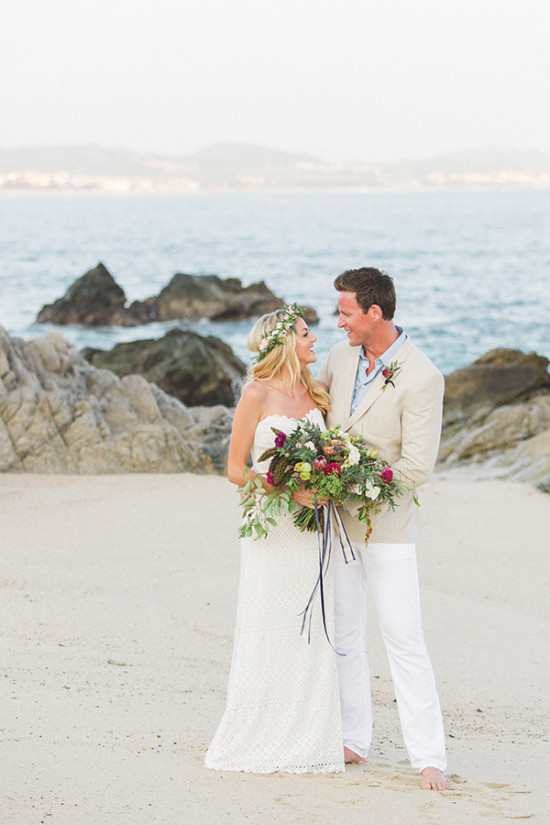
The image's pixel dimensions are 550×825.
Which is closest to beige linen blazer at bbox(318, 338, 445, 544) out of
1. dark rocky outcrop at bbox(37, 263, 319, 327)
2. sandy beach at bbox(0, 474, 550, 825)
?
sandy beach at bbox(0, 474, 550, 825)

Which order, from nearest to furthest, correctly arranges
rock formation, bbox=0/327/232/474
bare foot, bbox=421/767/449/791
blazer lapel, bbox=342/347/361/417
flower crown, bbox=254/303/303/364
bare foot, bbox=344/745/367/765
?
bare foot, bbox=421/767/449/791 < flower crown, bbox=254/303/303/364 < blazer lapel, bbox=342/347/361/417 < bare foot, bbox=344/745/367/765 < rock formation, bbox=0/327/232/474

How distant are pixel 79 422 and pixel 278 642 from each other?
6.46 metres

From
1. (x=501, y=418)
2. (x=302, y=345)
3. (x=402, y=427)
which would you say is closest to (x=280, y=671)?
(x=402, y=427)

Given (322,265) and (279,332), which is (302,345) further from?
(322,265)

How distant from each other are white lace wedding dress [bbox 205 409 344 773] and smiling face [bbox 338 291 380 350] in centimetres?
44

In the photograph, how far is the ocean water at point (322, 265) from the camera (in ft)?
108

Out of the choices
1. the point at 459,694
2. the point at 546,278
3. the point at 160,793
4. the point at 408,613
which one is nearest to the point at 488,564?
the point at 459,694

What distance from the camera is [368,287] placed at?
171 inches

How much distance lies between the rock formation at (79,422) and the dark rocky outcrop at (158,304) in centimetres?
2235

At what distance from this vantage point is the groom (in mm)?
4332

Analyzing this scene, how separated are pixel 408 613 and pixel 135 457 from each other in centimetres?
649

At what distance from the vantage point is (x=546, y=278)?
5247 cm

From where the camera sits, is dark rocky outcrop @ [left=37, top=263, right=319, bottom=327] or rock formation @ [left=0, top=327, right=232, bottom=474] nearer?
rock formation @ [left=0, top=327, right=232, bottom=474]

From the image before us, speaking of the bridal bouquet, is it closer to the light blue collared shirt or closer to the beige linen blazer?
the beige linen blazer
